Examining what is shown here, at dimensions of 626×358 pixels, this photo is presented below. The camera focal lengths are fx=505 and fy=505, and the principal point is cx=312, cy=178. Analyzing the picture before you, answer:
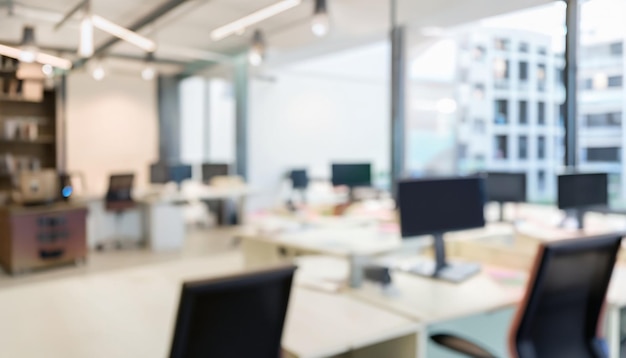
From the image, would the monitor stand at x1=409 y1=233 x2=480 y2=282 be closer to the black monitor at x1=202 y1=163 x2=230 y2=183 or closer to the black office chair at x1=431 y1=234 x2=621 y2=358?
the black office chair at x1=431 y1=234 x2=621 y2=358

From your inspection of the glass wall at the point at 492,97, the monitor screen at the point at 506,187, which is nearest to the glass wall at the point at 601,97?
the glass wall at the point at 492,97

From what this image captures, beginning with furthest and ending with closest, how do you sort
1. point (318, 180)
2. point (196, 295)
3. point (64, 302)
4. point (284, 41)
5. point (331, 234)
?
point (318, 180) → point (284, 41) → point (331, 234) → point (64, 302) → point (196, 295)

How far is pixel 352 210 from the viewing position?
5.12 metres

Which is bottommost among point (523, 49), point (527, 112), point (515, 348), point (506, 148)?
point (515, 348)

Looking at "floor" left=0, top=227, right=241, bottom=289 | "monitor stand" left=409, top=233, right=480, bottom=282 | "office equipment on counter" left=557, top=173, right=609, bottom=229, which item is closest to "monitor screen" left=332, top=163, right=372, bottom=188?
"floor" left=0, top=227, right=241, bottom=289

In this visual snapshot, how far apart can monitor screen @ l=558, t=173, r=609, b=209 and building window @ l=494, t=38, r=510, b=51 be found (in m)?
2.26

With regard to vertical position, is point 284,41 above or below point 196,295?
above

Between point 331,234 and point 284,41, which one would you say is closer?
point 331,234

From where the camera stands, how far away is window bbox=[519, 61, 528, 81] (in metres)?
5.45

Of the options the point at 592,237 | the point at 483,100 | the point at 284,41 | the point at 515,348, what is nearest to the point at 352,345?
the point at 515,348

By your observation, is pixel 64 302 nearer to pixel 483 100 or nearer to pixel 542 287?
pixel 542 287

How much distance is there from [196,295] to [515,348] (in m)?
1.20

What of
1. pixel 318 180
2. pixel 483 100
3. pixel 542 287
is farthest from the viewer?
pixel 318 180

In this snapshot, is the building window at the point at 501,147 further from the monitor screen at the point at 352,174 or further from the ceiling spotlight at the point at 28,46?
the ceiling spotlight at the point at 28,46
